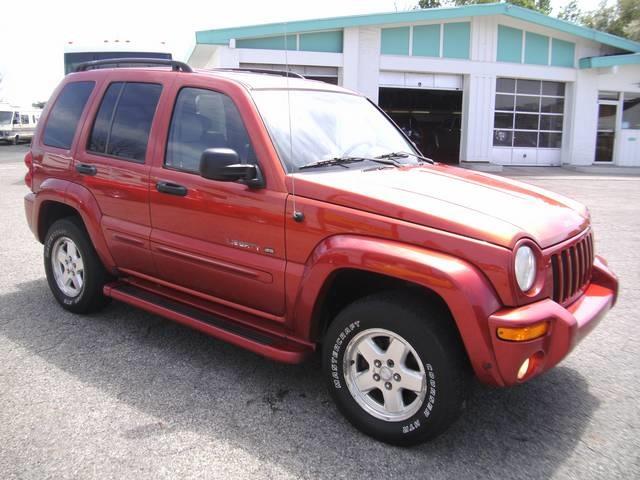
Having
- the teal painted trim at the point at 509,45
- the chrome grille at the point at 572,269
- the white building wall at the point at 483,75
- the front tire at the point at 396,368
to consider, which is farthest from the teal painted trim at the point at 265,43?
the front tire at the point at 396,368

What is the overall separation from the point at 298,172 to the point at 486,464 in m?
1.86

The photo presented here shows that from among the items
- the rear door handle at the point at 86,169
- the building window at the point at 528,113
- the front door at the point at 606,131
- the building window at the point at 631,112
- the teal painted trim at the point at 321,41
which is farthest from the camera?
the building window at the point at 631,112

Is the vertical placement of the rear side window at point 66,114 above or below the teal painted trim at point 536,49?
below

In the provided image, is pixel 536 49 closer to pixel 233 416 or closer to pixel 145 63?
pixel 145 63

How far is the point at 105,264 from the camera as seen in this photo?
4.60 meters

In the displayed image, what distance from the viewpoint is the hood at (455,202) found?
2.86 m

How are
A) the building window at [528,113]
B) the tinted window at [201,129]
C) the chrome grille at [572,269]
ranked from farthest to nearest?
the building window at [528,113] < the tinted window at [201,129] < the chrome grille at [572,269]

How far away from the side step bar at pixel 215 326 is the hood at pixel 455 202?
880 mm

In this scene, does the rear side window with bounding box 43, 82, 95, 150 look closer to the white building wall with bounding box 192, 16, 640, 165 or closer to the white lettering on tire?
the white lettering on tire

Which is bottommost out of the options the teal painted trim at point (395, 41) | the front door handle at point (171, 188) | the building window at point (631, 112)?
the front door handle at point (171, 188)

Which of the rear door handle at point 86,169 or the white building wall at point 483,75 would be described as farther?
the white building wall at point 483,75

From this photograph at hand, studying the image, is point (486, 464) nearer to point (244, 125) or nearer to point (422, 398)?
point (422, 398)

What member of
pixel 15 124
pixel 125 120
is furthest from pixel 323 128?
pixel 15 124

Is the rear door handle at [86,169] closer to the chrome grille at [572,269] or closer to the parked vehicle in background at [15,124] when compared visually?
the chrome grille at [572,269]
